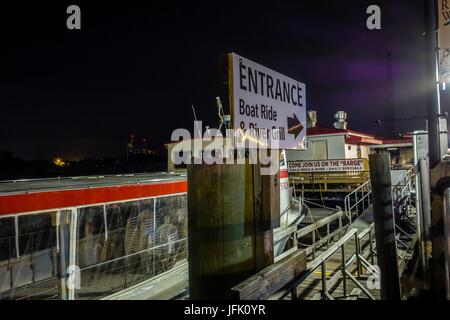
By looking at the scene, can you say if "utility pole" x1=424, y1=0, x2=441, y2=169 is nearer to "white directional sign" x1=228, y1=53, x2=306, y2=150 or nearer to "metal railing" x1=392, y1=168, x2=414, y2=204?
"white directional sign" x1=228, y1=53, x2=306, y2=150

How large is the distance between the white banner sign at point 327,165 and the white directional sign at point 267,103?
17.5 metres

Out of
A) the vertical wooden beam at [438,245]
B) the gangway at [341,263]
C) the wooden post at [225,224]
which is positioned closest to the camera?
the wooden post at [225,224]

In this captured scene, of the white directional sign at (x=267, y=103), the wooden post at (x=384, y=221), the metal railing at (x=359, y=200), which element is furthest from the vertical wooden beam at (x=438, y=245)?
the metal railing at (x=359, y=200)

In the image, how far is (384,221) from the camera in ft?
14.1

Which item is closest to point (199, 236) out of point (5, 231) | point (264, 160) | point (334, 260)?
point (264, 160)

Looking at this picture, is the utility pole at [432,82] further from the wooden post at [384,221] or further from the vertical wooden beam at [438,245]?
the wooden post at [384,221]

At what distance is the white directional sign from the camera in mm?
2289

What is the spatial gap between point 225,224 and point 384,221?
2.83 m

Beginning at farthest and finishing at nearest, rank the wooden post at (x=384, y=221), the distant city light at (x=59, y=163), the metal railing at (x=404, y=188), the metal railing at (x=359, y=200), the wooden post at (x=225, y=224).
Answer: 1. the distant city light at (x=59, y=163)
2. the metal railing at (x=404, y=188)
3. the metal railing at (x=359, y=200)
4. the wooden post at (x=384, y=221)
5. the wooden post at (x=225, y=224)

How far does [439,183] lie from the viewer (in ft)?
17.1

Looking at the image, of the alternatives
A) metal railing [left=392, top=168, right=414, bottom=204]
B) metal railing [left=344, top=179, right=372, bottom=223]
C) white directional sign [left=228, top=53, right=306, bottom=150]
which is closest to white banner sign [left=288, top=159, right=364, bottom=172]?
metal railing [left=344, top=179, right=372, bottom=223]

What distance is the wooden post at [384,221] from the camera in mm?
4277
